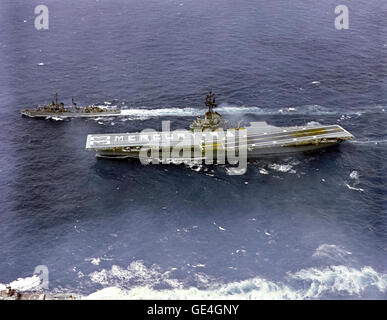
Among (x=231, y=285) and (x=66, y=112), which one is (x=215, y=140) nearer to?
(x=231, y=285)

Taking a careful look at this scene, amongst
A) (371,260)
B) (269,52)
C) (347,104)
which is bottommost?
(371,260)

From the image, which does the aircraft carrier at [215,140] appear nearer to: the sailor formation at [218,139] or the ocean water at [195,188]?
the sailor formation at [218,139]

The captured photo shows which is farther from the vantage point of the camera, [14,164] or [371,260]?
[14,164]

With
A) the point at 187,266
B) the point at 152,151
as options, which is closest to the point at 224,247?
the point at 187,266

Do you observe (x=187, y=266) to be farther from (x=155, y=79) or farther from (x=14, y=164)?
(x=155, y=79)

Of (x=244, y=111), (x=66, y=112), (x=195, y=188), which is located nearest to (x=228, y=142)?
(x=195, y=188)

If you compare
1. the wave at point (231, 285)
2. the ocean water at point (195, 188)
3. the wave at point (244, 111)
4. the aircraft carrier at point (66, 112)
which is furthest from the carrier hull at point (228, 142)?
the wave at point (231, 285)

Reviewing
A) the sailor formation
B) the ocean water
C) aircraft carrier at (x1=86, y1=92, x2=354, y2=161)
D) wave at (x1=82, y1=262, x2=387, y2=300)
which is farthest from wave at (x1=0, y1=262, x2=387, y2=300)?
the sailor formation

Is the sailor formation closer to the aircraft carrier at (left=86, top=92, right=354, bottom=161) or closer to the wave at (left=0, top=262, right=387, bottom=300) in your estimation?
the aircraft carrier at (left=86, top=92, right=354, bottom=161)
